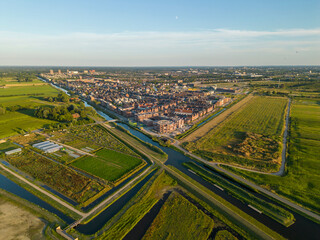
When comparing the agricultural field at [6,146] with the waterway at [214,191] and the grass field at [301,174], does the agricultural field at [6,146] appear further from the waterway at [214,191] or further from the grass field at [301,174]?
the grass field at [301,174]

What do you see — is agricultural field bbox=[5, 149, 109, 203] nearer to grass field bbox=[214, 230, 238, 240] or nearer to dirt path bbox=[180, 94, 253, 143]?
grass field bbox=[214, 230, 238, 240]

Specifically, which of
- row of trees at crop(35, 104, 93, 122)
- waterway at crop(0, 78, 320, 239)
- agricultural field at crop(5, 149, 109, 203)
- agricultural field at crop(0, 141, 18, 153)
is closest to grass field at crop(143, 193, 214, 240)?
waterway at crop(0, 78, 320, 239)

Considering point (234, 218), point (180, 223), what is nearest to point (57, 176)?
point (180, 223)

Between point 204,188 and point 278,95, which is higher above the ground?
point 278,95

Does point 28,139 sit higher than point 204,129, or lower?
A: lower

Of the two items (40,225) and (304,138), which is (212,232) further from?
(304,138)

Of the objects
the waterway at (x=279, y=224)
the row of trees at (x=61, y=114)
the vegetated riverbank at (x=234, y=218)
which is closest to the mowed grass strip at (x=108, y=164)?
the vegetated riverbank at (x=234, y=218)

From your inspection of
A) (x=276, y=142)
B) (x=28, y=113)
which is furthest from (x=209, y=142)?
(x=28, y=113)

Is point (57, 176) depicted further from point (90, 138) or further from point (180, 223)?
point (180, 223)
